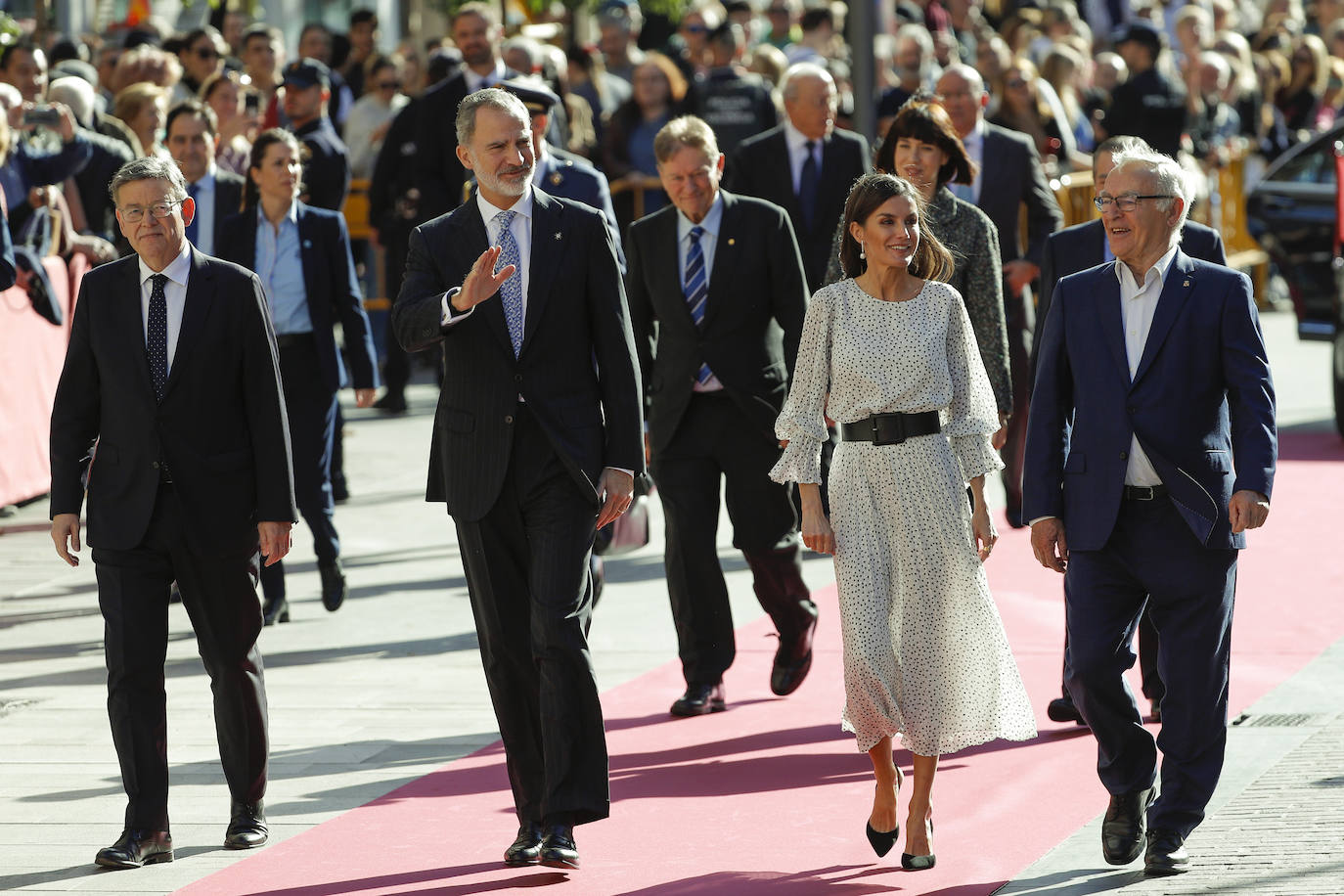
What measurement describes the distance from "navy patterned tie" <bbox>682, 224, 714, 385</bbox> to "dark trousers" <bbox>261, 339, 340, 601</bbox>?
2.22 meters

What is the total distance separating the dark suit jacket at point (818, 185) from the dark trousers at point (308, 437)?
2069 millimetres

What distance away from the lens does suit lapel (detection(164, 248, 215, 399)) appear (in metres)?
6.45

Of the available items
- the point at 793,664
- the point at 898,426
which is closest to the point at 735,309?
the point at 793,664

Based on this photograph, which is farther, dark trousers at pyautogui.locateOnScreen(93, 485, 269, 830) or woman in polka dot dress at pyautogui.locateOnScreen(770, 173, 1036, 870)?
dark trousers at pyautogui.locateOnScreen(93, 485, 269, 830)

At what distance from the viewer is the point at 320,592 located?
10.5 meters

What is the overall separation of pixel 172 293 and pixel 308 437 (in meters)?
3.27

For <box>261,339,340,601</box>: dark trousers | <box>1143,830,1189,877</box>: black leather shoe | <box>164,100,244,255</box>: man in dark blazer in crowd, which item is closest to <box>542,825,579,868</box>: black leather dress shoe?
<box>1143,830,1189,877</box>: black leather shoe

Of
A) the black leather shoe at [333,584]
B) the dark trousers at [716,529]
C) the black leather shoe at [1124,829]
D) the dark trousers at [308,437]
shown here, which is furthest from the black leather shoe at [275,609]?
the black leather shoe at [1124,829]

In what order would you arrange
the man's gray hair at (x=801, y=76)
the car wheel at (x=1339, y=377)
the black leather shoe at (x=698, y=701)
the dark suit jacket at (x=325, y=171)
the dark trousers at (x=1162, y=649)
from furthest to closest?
1. the car wheel at (x=1339, y=377)
2. the dark suit jacket at (x=325, y=171)
3. the man's gray hair at (x=801, y=76)
4. the black leather shoe at (x=698, y=701)
5. the dark trousers at (x=1162, y=649)

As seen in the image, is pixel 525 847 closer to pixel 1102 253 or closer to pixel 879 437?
pixel 879 437

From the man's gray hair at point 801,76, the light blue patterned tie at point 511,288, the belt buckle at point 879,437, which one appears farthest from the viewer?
the man's gray hair at point 801,76

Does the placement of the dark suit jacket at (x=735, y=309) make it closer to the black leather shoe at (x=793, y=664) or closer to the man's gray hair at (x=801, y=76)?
the black leather shoe at (x=793, y=664)

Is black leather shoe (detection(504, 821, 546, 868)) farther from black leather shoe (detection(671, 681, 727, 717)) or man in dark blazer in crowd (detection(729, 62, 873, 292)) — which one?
man in dark blazer in crowd (detection(729, 62, 873, 292))

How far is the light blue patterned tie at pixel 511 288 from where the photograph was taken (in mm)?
6219
